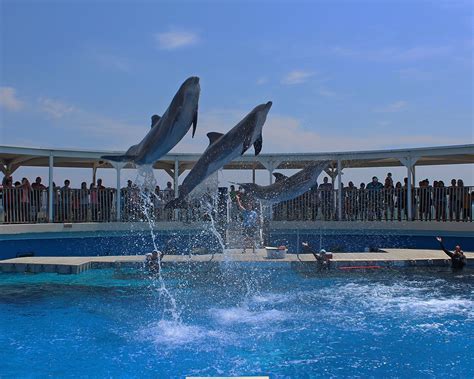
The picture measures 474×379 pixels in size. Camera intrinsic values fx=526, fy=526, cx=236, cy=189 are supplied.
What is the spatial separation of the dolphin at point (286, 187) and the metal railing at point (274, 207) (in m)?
8.16

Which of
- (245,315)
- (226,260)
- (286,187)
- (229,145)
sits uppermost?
(229,145)

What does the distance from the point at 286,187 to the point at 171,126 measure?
3.97m

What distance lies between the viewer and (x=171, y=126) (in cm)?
714

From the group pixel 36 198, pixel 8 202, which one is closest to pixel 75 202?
pixel 36 198

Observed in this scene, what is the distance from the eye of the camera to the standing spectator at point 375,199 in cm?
1961

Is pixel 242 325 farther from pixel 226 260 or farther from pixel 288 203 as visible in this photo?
pixel 288 203

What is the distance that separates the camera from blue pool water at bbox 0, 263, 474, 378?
21.6ft

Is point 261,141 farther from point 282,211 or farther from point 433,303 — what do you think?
point 282,211

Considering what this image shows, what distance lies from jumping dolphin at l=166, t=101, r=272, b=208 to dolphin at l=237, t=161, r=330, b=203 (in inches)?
79.2

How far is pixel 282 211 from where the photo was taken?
2069cm

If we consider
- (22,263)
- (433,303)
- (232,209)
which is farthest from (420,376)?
(232,209)

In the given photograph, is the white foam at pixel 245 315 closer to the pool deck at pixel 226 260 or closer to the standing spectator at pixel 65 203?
the pool deck at pixel 226 260

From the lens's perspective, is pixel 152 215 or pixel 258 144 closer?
pixel 258 144

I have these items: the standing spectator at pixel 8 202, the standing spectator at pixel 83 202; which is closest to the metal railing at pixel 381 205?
the standing spectator at pixel 83 202
